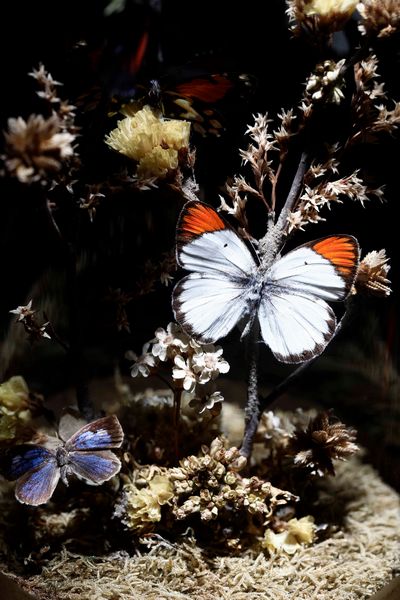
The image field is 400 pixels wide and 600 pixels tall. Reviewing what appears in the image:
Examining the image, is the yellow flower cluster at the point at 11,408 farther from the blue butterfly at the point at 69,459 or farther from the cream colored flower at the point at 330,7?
the cream colored flower at the point at 330,7

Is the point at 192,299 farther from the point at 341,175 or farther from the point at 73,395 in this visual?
the point at 73,395

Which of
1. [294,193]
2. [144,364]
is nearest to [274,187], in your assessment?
[294,193]

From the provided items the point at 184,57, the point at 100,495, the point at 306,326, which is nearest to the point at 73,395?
the point at 100,495

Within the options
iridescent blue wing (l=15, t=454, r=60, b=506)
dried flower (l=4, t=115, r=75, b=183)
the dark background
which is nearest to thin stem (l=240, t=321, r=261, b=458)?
the dark background

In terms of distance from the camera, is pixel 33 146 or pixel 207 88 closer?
pixel 33 146

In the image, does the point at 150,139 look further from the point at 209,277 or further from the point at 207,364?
the point at 207,364

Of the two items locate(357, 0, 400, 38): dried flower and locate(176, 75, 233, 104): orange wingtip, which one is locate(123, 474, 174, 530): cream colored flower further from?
A: locate(357, 0, 400, 38): dried flower
